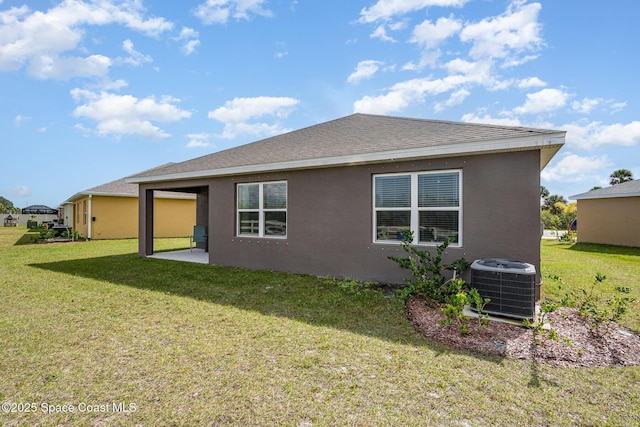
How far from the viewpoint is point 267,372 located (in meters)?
2.89

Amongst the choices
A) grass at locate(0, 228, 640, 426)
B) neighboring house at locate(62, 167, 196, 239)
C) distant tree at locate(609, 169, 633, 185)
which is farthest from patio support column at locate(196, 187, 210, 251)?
distant tree at locate(609, 169, 633, 185)

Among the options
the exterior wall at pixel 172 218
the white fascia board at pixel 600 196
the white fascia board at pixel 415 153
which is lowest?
the exterior wall at pixel 172 218

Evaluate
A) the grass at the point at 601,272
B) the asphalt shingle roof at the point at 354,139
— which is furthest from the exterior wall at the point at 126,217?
the grass at the point at 601,272

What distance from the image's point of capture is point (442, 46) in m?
9.39

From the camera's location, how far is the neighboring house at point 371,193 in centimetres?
528

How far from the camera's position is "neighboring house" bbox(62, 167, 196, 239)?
17.5 m

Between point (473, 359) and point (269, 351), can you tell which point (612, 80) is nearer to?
point (473, 359)

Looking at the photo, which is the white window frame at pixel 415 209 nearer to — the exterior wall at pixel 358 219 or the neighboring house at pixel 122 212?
the exterior wall at pixel 358 219

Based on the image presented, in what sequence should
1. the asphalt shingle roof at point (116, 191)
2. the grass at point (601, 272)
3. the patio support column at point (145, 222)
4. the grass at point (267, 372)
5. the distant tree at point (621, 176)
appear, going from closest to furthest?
the grass at point (267, 372)
the grass at point (601, 272)
the patio support column at point (145, 222)
the asphalt shingle roof at point (116, 191)
the distant tree at point (621, 176)

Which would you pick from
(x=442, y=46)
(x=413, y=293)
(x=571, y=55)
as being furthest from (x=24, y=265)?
(x=571, y=55)

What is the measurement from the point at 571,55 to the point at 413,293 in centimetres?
875

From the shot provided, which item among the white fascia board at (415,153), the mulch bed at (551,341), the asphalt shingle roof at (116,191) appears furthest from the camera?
the asphalt shingle roof at (116,191)

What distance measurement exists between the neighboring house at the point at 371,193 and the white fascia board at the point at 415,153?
0.02 metres

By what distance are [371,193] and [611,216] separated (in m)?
16.9
